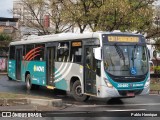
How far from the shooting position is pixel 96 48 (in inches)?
616

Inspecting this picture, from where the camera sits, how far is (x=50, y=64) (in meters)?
20.2

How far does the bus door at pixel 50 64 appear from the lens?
65.3 ft

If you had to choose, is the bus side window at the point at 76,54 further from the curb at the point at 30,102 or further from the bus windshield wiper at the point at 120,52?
the curb at the point at 30,102

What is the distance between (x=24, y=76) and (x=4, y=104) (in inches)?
376

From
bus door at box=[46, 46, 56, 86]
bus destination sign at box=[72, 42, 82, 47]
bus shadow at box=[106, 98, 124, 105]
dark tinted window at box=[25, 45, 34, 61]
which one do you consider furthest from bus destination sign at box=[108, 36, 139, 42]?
dark tinted window at box=[25, 45, 34, 61]

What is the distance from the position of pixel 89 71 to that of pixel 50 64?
13.5 feet

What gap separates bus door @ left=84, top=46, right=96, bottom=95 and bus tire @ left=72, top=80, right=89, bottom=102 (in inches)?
20.5

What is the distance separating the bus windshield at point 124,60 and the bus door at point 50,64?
4505mm

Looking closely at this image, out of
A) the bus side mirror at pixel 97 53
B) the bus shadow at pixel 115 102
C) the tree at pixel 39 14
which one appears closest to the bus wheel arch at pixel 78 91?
the bus shadow at pixel 115 102

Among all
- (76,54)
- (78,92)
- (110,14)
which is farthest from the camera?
(110,14)

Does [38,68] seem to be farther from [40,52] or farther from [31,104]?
[31,104]

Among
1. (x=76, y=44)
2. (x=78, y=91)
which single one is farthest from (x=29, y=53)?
(x=78, y=91)

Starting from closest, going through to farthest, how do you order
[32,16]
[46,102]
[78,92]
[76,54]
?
[46,102] < [78,92] < [76,54] < [32,16]

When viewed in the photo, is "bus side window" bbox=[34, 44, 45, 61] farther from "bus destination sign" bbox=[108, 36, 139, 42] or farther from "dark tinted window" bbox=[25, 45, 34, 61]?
"bus destination sign" bbox=[108, 36, 139, 42]
